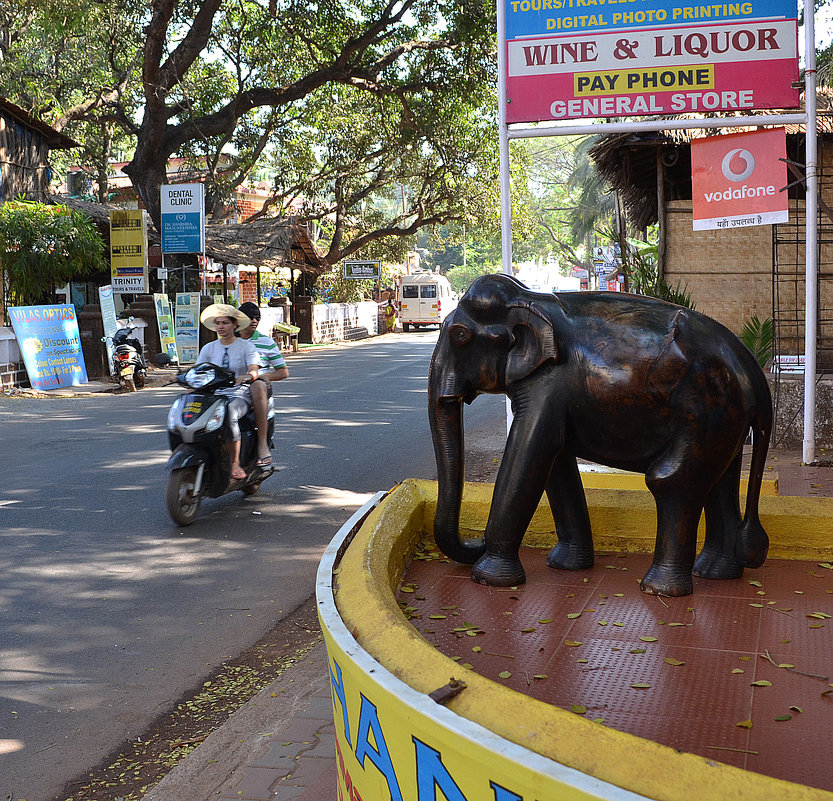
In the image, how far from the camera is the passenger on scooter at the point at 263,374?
7.12 metres

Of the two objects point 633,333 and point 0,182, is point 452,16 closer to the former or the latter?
point 0,182

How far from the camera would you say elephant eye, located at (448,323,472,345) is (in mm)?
2930

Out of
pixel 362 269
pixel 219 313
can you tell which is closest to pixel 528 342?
pixel 219 313

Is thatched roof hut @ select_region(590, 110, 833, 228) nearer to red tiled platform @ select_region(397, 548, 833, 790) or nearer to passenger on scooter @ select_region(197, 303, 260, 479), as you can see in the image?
passenger on scooter @ select_region(197, 303, 260, 479)

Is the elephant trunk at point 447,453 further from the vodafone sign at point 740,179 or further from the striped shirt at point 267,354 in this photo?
the vodafone sign at point 740,179

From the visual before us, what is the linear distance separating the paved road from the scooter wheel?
10cm

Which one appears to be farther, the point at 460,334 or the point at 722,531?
the point at 722,531

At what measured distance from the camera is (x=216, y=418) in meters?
6.68

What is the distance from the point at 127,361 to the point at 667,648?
46.2 feet

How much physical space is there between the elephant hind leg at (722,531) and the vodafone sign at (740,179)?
4.62 meters

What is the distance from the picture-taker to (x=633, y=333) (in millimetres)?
2781

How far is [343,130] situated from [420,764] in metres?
26.6

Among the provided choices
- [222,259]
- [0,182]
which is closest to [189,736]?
[0,182]

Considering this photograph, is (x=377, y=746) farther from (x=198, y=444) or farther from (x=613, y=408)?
(x=198, y=444)
